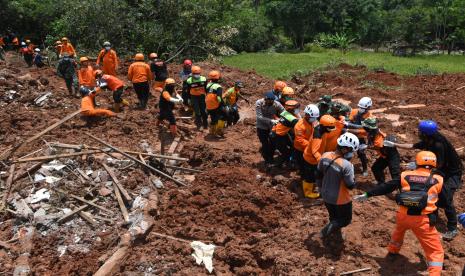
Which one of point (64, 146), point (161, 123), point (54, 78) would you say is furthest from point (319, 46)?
point (64, 146)

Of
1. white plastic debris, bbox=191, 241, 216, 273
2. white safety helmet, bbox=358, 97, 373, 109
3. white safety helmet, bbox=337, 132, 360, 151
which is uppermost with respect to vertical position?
white safety helmet, bbox=337, 132, 360, 151

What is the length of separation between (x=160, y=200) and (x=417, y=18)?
37.7m

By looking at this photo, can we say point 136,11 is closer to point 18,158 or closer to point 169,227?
point 18,158

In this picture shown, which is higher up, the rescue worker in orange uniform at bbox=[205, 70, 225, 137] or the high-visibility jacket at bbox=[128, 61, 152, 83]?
the high-visibility jacket at bbox=[128, 61, 152, 83]

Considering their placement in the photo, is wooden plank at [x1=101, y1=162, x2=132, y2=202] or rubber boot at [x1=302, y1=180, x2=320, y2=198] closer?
wooden plank at [x1=101, y1=162, x2=132, y2=202]

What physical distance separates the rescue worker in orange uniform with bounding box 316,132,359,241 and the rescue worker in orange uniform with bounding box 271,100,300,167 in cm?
215

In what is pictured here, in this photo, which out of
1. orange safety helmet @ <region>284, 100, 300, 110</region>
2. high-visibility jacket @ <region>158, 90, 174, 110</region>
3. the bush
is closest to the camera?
orange safety helmet @ <region>284, 100, 300, 110</region>

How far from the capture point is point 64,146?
9.45 meters

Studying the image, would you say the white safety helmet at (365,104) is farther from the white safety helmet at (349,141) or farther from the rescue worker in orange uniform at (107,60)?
the rescue worker in orange uniform at (107,60)

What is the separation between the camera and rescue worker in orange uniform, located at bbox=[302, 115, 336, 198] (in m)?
7.53

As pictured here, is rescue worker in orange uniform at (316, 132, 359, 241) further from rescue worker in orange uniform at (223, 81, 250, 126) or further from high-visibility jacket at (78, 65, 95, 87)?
high-visibility jacket at (78, 65, 95, 87)

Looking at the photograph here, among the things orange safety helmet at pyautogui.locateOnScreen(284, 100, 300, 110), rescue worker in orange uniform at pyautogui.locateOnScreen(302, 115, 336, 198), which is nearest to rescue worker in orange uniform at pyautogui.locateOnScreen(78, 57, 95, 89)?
orange safety helmet at pyautogui.locateOnScreen(284, 100, 300, 110)

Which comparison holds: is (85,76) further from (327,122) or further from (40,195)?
(327,122)

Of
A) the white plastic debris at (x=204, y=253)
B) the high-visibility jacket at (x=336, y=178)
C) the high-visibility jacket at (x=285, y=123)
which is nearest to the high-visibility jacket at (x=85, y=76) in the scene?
the high-visibility jacket at (x=285, y=123)
